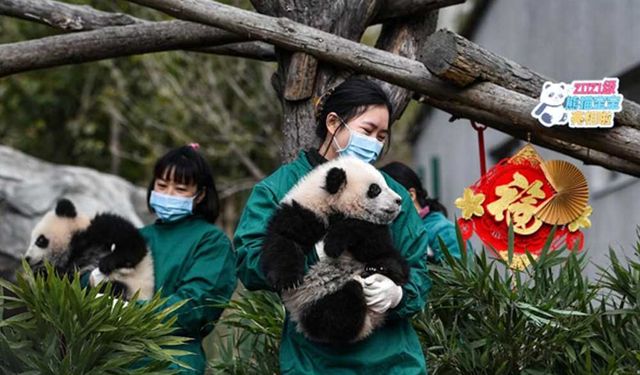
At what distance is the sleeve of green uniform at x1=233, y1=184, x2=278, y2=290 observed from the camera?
3.38 meters

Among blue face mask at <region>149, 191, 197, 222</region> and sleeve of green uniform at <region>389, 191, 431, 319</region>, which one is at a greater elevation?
sleeve of green uniform at <region>389, 191, 431, 319</region>

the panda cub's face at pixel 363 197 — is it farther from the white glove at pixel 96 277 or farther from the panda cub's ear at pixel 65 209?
the panda cub's ear at pixel 65 209

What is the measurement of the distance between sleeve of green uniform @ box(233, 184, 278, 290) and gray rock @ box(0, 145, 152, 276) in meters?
7.02

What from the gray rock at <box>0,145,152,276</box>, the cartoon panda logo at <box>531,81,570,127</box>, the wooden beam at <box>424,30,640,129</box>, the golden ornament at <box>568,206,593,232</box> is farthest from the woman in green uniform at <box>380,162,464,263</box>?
the gray rock at <box>0,145,152,276</box>

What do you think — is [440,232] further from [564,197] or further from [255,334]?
[255,334]

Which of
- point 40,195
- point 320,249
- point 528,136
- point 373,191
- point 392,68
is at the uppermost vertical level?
point 392,68

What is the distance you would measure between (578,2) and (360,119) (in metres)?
5.79

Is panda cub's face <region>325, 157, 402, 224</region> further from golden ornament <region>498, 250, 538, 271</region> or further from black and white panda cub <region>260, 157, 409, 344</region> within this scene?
golden ornament <region>498, 250, 538, 271</region>

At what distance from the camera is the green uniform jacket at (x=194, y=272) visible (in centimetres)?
432

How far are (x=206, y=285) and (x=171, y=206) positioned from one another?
406 mm

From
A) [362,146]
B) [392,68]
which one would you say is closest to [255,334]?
[392,68]

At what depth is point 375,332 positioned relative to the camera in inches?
134

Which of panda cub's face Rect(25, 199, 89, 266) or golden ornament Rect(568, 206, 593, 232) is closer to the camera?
golden ornament Rect(568, 206, 593, 232)

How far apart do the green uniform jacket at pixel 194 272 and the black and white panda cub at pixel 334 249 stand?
40.1 inches
